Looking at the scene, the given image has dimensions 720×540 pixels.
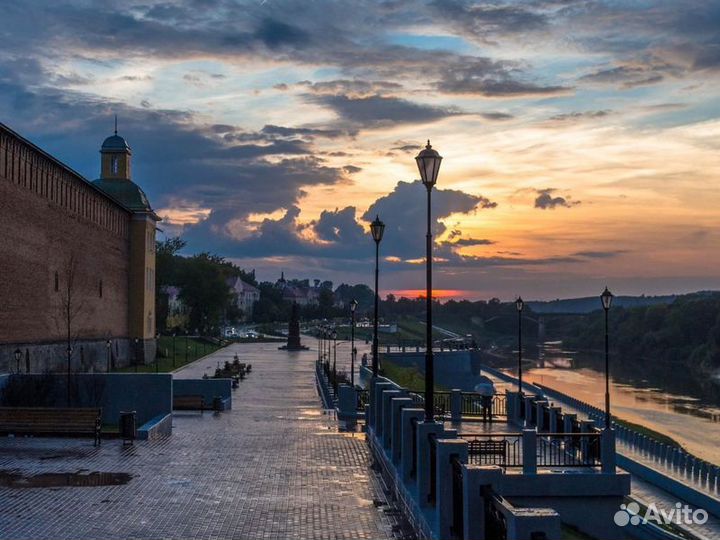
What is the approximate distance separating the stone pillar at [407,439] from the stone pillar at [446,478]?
11.2ft

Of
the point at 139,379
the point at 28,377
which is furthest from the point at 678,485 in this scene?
the point at 28,377

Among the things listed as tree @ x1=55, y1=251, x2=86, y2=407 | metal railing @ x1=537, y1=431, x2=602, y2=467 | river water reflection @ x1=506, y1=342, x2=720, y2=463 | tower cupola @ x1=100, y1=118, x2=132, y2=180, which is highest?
tower cupola @ x1=100, y1=118, x2=132, y2=180

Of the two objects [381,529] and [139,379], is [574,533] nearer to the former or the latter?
[381,529]

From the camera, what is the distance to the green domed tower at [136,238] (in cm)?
6384

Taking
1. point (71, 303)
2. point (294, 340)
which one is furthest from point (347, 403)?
point (294, 340)

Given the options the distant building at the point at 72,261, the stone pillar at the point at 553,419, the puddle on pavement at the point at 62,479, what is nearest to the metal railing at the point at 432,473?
the puddle on pavement at the point at 62,479

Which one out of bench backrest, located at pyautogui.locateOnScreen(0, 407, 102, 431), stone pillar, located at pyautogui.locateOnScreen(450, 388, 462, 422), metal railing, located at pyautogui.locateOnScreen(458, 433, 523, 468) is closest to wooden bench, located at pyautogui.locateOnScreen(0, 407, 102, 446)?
bench backrest, located at pyautogui.locateOnScreen(0, 407, 102, 431)

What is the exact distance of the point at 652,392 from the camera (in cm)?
7275

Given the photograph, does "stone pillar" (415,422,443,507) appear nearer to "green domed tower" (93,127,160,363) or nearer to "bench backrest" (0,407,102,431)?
"bench backrest" (0,407,102,431)

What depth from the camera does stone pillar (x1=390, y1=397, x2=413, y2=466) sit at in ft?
55.3

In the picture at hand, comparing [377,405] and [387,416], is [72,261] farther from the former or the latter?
[387,416]

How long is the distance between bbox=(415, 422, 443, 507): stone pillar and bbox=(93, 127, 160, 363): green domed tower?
2016 inches

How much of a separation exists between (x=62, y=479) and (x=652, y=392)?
6367 cm

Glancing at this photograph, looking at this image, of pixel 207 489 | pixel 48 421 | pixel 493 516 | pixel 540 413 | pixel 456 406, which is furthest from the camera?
pixel 456 406
